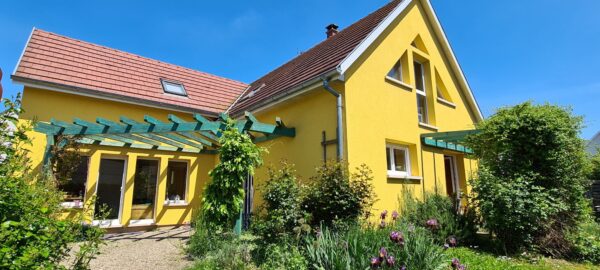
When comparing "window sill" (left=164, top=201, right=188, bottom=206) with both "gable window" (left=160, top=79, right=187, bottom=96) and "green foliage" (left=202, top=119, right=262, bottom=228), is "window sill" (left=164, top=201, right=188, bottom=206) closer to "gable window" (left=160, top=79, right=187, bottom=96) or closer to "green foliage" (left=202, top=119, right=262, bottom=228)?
"gable window" (left=160, top=79, right=187, bottom=96)

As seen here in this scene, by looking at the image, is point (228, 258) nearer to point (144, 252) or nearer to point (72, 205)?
point (144, 252)

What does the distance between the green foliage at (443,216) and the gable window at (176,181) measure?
7942 mm

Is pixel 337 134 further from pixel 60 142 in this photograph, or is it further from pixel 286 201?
pixel 60 142

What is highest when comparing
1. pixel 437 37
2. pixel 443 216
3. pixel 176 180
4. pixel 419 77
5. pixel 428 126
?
pixel 437 37

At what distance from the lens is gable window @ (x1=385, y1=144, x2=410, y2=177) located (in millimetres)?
9367

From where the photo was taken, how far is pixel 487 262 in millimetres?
5867

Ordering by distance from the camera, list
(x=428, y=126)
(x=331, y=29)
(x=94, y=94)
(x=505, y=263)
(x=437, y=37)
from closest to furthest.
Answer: (x=505, y=263), (x=94, y=94), (x=428, y=126), (x=437, y=37), (x=331, y=29)

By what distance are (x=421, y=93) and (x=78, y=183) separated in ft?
38.3

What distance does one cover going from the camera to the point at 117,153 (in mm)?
10734

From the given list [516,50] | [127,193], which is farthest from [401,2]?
[127,193]

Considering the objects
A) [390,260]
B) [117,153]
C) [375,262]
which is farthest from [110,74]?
[390,260]

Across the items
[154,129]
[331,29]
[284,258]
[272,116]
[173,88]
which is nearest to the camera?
[284,258]

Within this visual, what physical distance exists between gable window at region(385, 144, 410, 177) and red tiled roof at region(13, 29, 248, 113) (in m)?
7.09

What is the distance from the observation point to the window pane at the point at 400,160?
970cm
